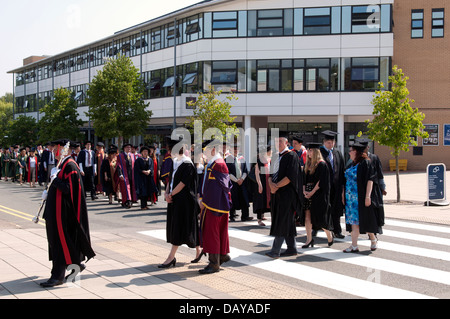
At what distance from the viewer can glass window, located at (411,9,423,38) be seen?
34562mm

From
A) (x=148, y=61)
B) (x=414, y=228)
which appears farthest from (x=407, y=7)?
(x=414, y=228)

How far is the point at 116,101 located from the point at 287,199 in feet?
91.3

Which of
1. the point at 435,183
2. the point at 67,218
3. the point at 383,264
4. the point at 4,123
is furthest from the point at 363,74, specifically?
the point at 4,123

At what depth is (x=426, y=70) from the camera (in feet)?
114

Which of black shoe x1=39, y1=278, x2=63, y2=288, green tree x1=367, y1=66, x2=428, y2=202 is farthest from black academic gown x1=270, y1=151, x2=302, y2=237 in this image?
green tree x1=367, y1=66, x2=428, y2=202

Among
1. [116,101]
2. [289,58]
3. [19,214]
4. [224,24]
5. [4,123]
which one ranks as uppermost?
[224,24]

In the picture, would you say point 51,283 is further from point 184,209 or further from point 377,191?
point 377,191

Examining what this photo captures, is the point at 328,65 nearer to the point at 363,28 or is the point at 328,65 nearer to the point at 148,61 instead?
the point at 363,28

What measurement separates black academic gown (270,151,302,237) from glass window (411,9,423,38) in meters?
29.8

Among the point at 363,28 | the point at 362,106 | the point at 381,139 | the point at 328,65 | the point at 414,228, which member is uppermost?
the point at 363,28

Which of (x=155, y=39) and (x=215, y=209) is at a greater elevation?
(x=155, y=39)

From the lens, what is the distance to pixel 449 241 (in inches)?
400

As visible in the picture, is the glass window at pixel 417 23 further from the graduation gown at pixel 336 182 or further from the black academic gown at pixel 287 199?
the black academic gown at pixel 287 199

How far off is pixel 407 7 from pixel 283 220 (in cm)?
3042
